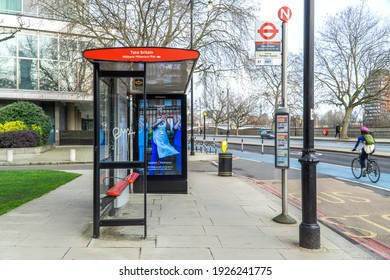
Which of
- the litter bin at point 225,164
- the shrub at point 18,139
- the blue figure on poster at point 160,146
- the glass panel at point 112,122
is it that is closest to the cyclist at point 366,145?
the litter bin at point 225,164

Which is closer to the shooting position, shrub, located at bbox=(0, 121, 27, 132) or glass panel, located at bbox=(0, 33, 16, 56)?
shrub, located at bbox=(0, 121, 27, 132)

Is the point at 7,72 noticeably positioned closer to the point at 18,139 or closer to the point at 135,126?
the point at 18,139

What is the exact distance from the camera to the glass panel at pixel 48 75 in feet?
111

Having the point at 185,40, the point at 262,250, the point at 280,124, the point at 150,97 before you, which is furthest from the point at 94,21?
the point at 262,250

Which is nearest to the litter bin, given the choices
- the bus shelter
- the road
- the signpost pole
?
the road

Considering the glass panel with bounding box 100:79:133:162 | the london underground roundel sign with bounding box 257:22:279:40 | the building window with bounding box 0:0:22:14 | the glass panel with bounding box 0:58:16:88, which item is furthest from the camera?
the building window with bounding box 0:0:22:14

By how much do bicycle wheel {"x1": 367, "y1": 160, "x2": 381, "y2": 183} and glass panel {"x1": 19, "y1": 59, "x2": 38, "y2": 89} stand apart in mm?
31561

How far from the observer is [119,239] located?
5.11 meters

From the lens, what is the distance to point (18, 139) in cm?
2338

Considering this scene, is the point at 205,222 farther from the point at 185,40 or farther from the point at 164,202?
the point at 185,40

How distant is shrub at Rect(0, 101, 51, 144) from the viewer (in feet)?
85.1

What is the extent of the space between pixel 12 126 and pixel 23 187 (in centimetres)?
1709

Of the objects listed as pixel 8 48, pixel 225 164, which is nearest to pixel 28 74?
pixel 8 48

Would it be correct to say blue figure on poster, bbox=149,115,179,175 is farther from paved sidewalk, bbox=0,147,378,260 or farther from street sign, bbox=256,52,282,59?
street sign, bbox=256,52,282,59
